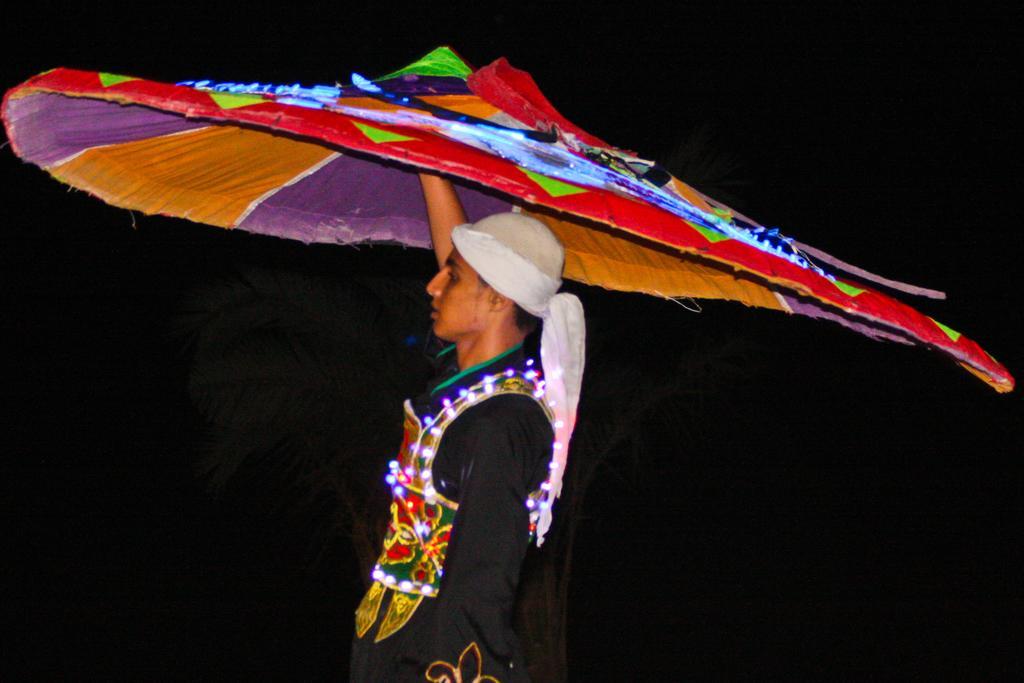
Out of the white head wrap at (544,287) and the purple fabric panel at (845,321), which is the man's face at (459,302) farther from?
the purple fabric panel at (845,321)

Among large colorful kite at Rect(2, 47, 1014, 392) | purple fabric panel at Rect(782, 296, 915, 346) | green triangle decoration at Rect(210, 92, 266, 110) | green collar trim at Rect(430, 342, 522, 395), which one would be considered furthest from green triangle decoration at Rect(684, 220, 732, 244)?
green triangle decoration at Rect(210, 92, 266, 110)

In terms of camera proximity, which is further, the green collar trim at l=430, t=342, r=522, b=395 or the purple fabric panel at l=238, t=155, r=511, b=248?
the purple fabric panel at l=238, t=155, r=511, b=248

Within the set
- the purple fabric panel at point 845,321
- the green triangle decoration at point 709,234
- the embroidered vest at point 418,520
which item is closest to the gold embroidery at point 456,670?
the embroidered vest at point 418,520

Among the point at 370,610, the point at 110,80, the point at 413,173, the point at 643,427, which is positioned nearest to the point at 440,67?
the point at 413,173

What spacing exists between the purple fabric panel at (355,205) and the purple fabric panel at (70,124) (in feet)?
1.11

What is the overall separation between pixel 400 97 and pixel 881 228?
12.2 ft

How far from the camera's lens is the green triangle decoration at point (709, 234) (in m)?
1.71

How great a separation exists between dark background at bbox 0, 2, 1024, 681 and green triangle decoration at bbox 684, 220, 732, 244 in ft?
10.3

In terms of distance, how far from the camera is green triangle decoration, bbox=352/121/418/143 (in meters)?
1.62

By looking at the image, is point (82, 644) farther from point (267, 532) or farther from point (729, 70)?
point (729, 70)

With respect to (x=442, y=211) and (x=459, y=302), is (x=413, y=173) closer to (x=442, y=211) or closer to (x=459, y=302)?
(x=442, y=211)

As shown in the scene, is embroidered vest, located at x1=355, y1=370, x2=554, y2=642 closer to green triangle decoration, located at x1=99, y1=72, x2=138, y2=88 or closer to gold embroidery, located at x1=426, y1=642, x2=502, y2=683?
gold embroidery, located at x1=426, y1=642, x2=502, y2=683

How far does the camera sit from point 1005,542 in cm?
583

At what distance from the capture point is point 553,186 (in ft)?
5.56
